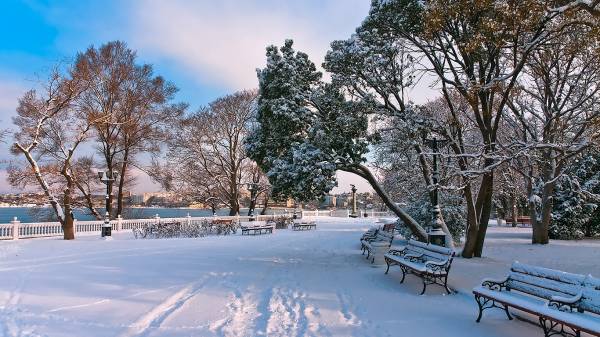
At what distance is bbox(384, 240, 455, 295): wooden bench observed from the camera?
8.42m

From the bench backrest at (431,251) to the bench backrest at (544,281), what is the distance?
6.06ft

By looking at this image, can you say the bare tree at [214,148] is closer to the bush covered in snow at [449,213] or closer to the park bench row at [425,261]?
the bush covered in snow at [449,213]

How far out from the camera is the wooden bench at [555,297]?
4.93 meters

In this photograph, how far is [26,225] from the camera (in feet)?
63.8

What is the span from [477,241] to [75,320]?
11.8 metres

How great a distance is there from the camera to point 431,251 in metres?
9.55

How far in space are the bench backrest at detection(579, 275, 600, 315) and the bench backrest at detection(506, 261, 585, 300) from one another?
148mm

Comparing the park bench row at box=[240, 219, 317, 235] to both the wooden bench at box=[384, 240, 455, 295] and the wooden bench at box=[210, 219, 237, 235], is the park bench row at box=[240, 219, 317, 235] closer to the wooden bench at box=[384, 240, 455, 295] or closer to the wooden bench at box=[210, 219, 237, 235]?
the wooden bench at box=[210, 219, 237, 235]

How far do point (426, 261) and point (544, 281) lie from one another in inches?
137

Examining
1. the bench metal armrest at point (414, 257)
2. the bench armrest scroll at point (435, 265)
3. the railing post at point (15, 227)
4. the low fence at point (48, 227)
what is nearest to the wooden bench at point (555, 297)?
the bench armrest scroll at point (435, 265)

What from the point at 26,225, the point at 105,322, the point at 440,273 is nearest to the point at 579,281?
the point at 440,273

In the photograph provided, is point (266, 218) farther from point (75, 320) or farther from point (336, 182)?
point (75, 320)

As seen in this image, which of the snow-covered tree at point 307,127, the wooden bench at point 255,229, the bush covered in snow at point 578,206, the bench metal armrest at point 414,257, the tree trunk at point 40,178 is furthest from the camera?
the wooden bench at point 255,229

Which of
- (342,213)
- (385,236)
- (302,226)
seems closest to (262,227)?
(302,226)
